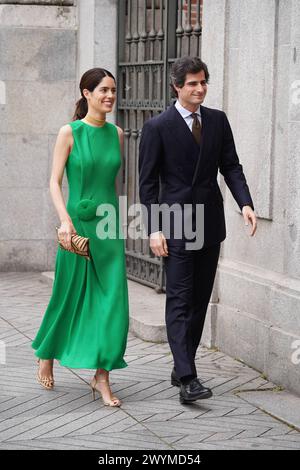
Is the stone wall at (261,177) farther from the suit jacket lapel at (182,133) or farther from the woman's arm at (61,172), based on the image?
the woman's arm at (61,172)

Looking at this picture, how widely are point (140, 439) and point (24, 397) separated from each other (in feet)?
3.97

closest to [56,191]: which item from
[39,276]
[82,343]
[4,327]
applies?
[82,343]

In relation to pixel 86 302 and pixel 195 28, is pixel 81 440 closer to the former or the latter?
pixel 86 302

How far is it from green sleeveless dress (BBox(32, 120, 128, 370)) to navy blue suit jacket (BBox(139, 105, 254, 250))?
237 millimetres

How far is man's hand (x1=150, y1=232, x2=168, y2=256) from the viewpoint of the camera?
7.05m

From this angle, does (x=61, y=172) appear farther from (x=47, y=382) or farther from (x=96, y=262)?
(x=47, y=382)

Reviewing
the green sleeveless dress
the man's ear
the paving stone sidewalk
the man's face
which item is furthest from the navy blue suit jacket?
the paving stone sidewalk

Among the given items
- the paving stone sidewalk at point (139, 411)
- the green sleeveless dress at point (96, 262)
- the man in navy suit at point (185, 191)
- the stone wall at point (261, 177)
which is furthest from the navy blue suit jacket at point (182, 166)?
the paving stone sidewalk at point (139, 411)

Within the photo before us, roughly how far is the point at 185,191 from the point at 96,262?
668mm

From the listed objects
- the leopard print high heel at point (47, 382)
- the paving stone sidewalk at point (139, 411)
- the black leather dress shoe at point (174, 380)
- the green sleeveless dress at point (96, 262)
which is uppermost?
the green sleeveless dress at point (96, 262)

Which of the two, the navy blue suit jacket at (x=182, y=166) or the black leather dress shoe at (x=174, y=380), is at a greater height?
the navy blue suit jacket at (x=182, y=166)

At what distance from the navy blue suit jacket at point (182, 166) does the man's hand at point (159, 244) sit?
1.5 inches

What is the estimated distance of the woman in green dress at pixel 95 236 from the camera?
7.13 meters
